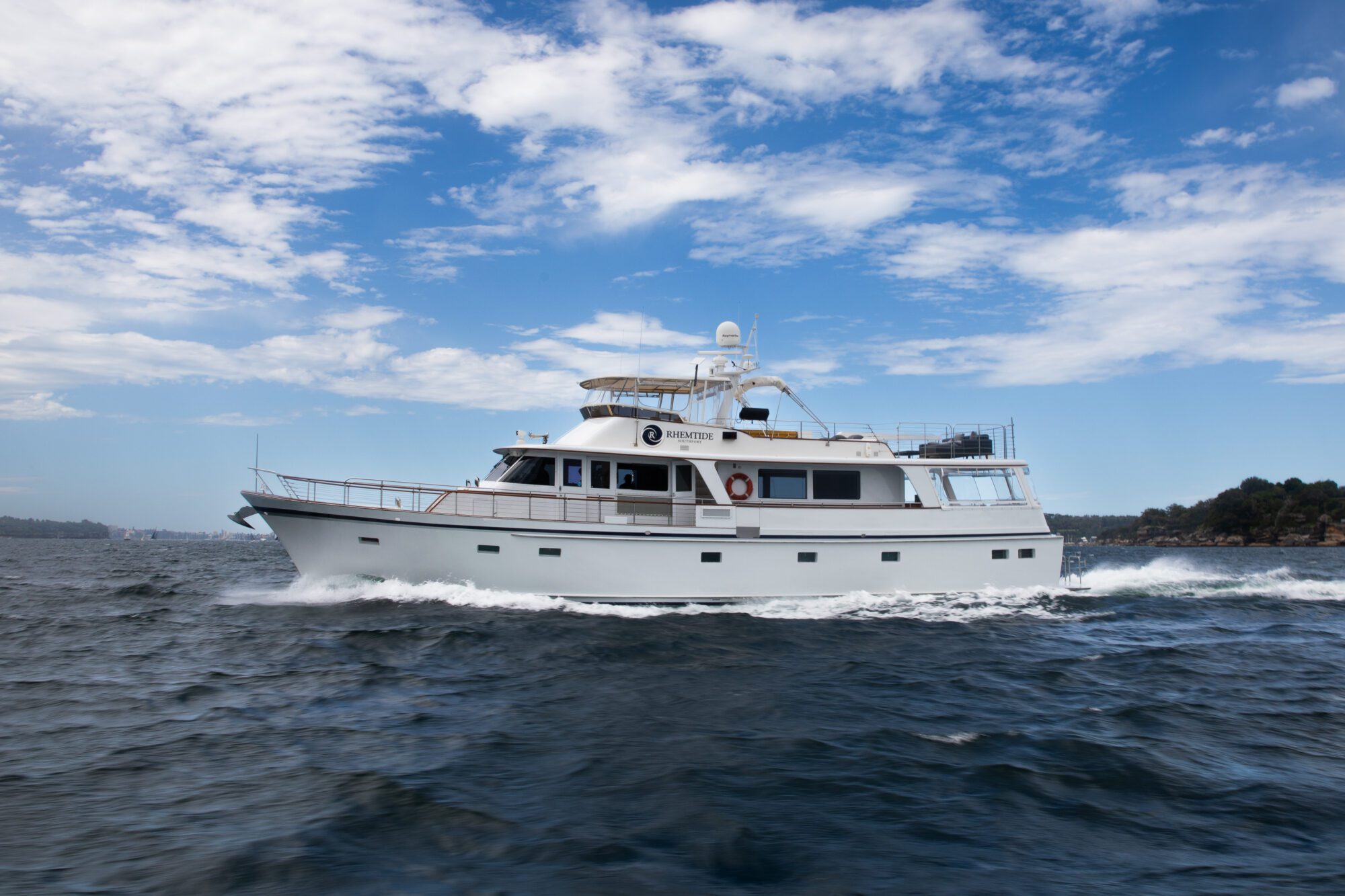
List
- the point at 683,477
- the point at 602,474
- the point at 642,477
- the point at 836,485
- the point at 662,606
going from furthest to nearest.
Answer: the point at 836,485
the point at 683,477
the point at 642,477
the point at 602,474
the point at 662,606

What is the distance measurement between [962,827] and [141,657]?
10.6m

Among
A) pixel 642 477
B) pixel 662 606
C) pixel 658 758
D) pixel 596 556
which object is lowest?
pixel 658 758

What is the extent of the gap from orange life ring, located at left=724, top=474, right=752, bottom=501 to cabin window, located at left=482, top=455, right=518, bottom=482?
4442 mm

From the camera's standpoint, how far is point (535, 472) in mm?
15359

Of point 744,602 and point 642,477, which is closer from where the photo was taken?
point 744,602

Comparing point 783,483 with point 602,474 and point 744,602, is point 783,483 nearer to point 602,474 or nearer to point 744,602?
point 744,602

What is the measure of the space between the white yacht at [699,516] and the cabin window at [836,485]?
1.3 inches

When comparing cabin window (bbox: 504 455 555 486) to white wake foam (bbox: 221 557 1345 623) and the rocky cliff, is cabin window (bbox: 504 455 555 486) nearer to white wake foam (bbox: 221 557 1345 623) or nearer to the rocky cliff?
white wake foam (bbox: 221 557 1345 623)

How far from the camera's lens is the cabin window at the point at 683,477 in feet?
52.9

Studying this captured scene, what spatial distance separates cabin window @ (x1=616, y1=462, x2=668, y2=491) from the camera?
51.6 ft

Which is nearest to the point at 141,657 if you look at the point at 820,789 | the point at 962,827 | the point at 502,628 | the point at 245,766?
the point at 502,628

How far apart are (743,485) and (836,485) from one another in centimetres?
213

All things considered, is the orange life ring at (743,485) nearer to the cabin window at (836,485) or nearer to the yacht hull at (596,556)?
the yacht hull at (596,556)

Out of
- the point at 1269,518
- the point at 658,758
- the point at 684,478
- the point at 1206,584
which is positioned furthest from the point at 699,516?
the point at 1269,518
